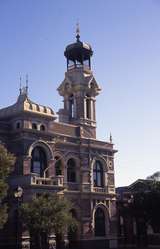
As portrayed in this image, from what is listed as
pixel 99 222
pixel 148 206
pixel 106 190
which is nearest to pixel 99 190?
pixel 106 190

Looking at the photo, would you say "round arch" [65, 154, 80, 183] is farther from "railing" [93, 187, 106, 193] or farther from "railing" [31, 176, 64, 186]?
"railing" [31, 176, 64, 186]

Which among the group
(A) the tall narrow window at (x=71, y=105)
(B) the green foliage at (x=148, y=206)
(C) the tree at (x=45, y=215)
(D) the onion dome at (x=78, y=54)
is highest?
(D) the onion dome at (x=78, y=54)

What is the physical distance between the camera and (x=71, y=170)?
56156 millimetres

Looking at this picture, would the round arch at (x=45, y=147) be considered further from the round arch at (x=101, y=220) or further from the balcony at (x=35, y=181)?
the round arch at (x=101, y=220)

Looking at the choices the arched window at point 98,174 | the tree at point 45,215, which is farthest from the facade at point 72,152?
the tree at point 45,215

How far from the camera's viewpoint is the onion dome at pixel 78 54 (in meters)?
63.2

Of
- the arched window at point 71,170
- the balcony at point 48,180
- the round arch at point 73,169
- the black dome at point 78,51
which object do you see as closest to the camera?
the balcony at point 48,180

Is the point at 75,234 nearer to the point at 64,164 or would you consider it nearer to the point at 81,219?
the point at 81,219

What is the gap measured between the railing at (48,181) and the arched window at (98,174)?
8007 mm

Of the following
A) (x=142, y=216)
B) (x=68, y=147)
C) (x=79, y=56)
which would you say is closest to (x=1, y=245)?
(x=68, y=147)

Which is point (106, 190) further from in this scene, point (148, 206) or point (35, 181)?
point (35, 181)

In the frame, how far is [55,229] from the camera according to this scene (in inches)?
1708

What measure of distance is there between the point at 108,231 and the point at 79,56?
75.5 ft

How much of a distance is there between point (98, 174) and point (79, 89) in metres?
11.1
